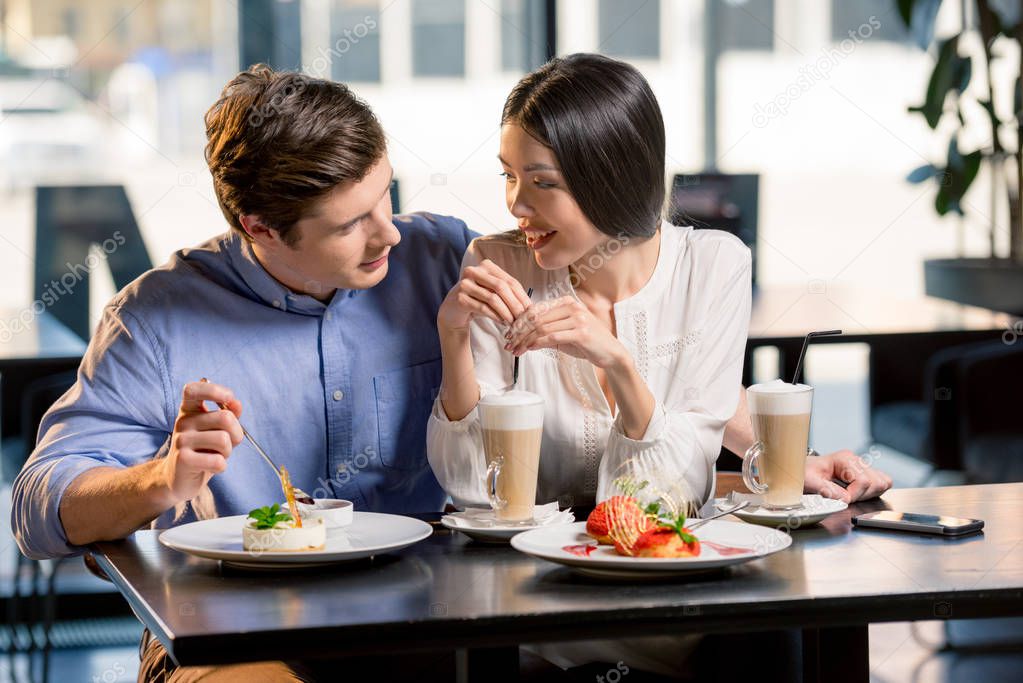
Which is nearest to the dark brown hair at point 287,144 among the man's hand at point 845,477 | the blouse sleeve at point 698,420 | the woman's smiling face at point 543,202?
the woman's smiling face at point 543,202

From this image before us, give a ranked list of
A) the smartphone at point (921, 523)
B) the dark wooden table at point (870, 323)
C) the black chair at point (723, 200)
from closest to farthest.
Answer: the smartphone at point (921, 523), the dark wooden table at point (870, 323), the black chair at point (723, 200)

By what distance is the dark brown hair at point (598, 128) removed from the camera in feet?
5.90

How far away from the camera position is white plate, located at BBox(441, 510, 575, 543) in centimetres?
151

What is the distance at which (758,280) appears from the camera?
4.68 m

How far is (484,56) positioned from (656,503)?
3162 millimetres

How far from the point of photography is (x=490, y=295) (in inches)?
65.0

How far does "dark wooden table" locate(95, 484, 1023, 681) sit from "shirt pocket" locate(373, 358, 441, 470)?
0.40 metres

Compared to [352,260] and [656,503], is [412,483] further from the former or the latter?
[656,503]

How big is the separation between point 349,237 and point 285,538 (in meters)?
0.49

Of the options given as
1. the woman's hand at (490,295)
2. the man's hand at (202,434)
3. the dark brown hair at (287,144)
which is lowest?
the man's hand at (202,434)

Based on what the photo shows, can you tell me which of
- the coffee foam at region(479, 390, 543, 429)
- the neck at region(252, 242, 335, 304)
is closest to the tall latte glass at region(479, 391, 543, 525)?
the coffee foam at region(479, 390, 543, 429)

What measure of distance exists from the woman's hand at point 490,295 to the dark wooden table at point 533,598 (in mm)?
301

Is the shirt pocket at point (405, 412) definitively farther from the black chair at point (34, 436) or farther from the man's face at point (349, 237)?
the black chair at point (34, 436)

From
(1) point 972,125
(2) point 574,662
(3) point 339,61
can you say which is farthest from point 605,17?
(2) point 574,662
